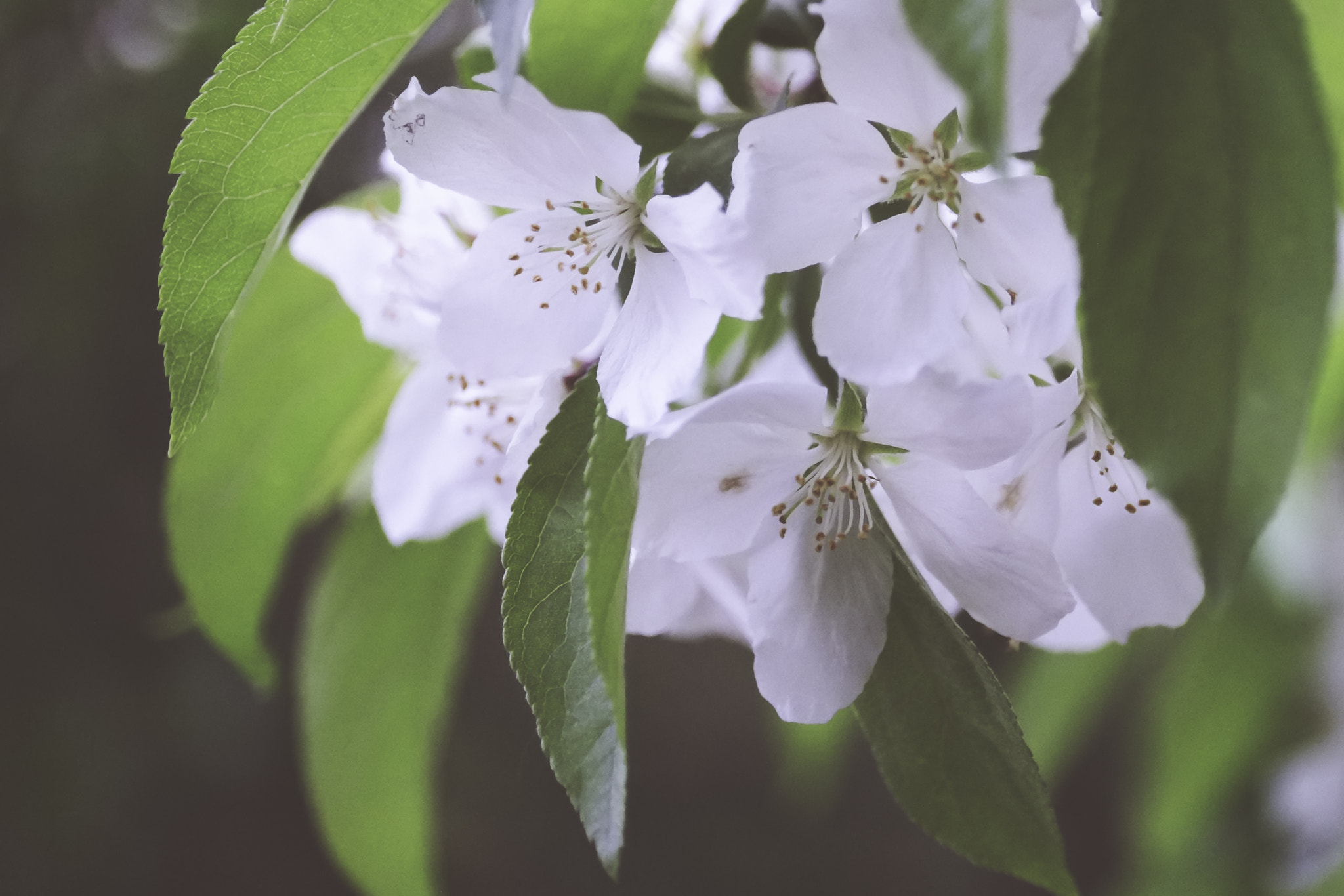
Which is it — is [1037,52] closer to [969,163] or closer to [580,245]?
[969,163]

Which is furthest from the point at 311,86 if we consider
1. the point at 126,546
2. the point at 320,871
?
the point at 320,871


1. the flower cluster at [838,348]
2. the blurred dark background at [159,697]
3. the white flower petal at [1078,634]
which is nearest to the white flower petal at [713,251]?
the flower cluster at [838,348]

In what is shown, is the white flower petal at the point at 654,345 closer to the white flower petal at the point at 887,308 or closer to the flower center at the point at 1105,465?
the white flower petal at the point at 887,308

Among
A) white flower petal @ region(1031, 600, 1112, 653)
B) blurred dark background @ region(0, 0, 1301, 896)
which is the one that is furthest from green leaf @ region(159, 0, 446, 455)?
blurred dark background @ region(0, 0, 1301, 896)

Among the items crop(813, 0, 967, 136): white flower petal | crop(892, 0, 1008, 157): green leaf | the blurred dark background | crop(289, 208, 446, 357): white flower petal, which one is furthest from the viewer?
the blurred dark background

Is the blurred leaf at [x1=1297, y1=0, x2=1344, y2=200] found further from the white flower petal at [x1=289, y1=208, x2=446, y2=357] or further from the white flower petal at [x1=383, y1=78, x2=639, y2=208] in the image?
the white flower petal at [x1=289, y1=208, x2=446, y2=357]

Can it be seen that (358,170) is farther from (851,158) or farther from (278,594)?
(851,158)
